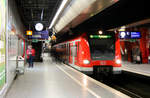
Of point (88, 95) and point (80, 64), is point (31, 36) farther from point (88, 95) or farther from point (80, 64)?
point (88, 95)

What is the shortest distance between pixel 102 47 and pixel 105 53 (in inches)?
14.4

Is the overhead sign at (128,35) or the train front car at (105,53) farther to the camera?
the overhead sign at (128,35)

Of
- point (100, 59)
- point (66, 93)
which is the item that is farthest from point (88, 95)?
point (100, 59)

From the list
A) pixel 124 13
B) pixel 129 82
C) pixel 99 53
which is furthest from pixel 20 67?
Answer: pixel 124 13

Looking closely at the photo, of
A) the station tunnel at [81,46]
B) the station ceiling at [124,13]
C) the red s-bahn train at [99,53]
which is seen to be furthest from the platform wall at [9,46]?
the station ceiling at [124,13]

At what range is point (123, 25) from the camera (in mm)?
19094

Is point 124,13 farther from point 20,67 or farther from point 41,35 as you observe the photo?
point 20,67

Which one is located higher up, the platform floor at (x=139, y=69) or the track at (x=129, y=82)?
the platform floor at (x=139, y=69)

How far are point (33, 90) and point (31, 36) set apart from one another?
12.0 m

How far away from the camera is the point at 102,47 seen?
10445mm

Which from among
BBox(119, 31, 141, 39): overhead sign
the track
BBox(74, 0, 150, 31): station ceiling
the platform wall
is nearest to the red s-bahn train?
the track

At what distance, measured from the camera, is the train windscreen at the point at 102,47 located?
33.9 ft

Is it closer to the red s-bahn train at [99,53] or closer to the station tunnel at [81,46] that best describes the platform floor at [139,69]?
the station tunnel at [81,46]

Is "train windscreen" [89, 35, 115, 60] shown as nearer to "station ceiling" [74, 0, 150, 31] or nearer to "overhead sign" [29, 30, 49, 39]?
"station ceiling" [74, 0, 150, 31]
